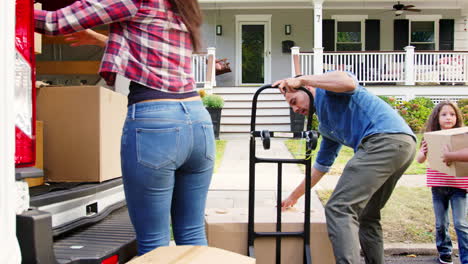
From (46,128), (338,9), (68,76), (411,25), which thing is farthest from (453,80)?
(46,128)

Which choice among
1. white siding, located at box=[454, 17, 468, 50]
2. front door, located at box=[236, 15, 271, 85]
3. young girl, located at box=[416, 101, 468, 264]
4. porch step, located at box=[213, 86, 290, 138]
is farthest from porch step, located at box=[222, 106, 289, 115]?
young girl, located at box=[416, 101, 468, 264]

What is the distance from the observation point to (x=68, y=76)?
12.4 feet

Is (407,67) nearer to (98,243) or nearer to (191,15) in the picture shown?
(191,15)

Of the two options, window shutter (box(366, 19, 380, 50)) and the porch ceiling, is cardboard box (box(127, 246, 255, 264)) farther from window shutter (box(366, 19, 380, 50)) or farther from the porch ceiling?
window shutter (box(366, 19, 380, 50))

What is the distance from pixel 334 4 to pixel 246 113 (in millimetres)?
5564

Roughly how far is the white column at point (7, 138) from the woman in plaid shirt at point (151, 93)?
0.49m

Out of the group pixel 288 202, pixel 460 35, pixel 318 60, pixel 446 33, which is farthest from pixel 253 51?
pixel 288 202

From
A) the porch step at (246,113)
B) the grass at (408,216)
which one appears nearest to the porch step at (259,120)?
the porch step at (246,113)

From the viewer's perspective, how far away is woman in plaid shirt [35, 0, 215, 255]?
5.70 ft

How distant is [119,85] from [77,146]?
1.55 feet

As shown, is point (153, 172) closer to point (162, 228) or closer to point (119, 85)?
point (162, 228)

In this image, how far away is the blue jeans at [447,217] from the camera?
3.81m

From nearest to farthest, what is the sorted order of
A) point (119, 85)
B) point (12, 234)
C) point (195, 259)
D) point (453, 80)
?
point (12, 234), point (195, 259), point (119, 85), point (453, 80)

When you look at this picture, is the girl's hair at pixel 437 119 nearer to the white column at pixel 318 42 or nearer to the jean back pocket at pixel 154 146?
the jean back pocket at pixel 154 146
